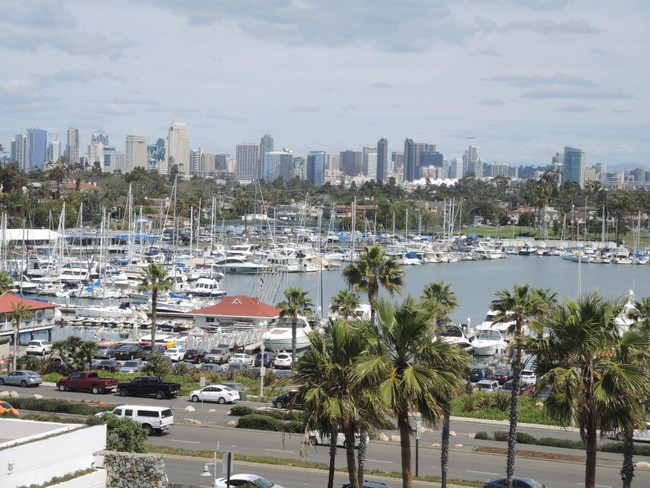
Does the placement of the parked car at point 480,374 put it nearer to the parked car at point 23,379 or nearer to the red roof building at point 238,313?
the red roof building at point 238,313

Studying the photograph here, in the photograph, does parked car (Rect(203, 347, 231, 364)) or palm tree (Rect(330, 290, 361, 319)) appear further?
parked car (Rect(203, 347, 231, 364))

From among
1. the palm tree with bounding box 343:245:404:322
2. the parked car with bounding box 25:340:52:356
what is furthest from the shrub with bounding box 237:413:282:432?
the parked car with bounding box 25:340:52:356

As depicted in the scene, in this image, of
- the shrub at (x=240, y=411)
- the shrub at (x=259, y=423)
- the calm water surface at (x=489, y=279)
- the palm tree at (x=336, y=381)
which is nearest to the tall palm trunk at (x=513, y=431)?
the palm tree at (x=336, y=381)

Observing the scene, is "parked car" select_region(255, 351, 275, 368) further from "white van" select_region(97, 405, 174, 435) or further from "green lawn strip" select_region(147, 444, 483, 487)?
"green lawn strip" select_region(147, 444, 483, 487)

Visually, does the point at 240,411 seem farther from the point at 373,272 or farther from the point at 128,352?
the point at 128,352

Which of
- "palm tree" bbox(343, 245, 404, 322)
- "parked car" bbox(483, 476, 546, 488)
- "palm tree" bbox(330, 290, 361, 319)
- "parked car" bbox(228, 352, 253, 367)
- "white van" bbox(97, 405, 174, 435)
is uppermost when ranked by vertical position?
"palm tree" bbox(343, 245, 404, 322)

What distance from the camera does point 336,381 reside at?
1717 centimetres

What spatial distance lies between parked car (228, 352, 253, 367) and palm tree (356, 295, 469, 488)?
32.8 m

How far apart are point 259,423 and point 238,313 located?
29.4 m

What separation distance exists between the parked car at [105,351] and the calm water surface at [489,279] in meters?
33.0

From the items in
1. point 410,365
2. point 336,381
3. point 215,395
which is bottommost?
point 215,395

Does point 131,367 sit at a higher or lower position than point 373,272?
lower

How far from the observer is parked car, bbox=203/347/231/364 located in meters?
50.6

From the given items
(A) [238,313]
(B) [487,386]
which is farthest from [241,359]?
(B) [487,386]
